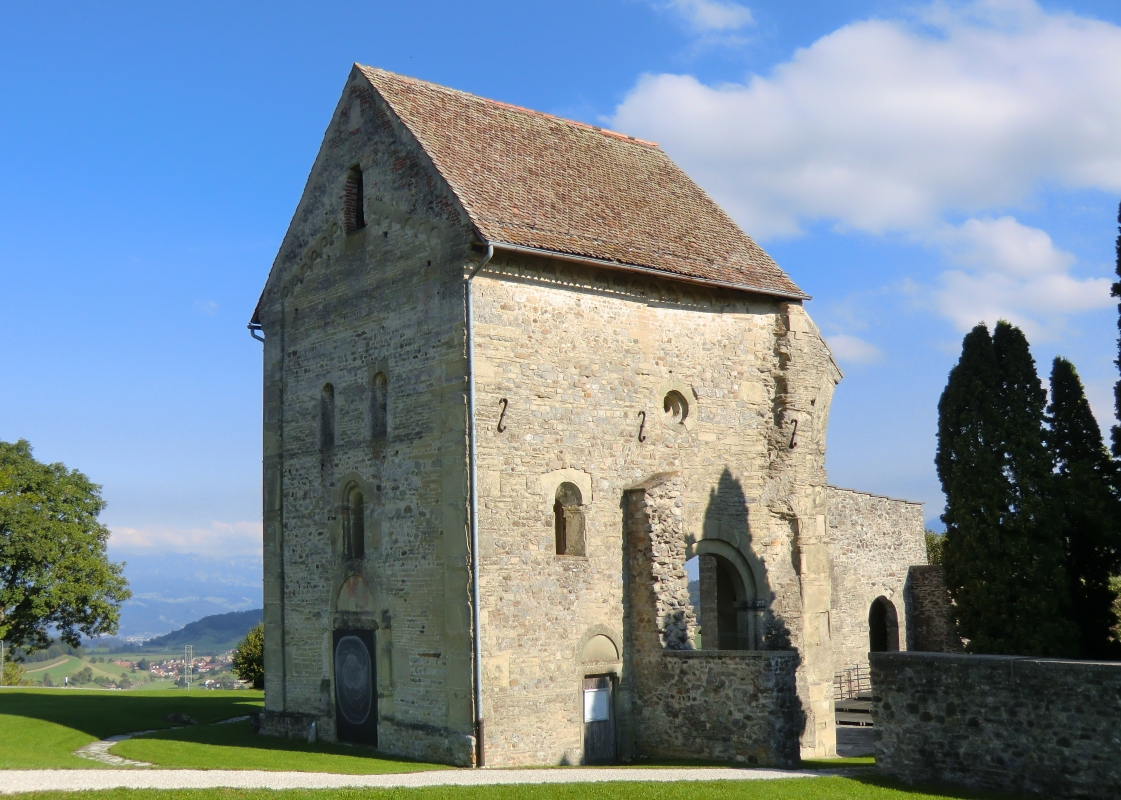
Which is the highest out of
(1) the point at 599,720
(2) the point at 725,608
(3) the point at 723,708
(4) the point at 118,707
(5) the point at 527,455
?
(5) the point at 527,455

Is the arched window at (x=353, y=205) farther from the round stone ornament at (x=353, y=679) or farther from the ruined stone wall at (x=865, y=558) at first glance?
the ruined stone wall at (x=865, y=558)

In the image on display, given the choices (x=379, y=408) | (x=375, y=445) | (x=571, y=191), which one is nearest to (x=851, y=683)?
(x=571, y=191)

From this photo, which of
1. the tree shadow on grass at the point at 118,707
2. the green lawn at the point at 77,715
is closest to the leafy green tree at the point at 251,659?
the green lawn at the point at 77,715

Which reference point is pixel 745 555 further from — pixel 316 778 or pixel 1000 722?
pixel 316 778

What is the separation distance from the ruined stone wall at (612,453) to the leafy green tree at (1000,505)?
11.1 feet

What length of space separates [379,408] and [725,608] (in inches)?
336

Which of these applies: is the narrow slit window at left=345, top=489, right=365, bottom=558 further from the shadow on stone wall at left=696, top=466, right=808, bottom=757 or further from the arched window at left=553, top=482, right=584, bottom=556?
the shadow on stone wall at left=696, top=466, right=808, bottom=757

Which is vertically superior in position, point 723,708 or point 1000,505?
point 1000,505

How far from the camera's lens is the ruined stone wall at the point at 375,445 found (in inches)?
732

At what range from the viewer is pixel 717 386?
22.0 metres

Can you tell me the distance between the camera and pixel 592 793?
14352 mm

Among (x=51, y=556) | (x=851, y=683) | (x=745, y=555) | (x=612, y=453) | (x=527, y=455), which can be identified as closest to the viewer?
(x=527, y=455)

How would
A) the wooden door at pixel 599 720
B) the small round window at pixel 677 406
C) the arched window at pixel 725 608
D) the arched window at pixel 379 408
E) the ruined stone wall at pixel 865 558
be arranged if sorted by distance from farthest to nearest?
the ruined stone wall at pixel 865 558, the arched window at pixel 725 608, the small round window at pixel 677 406, the arched window at pixel 379 408, the wooden door at pixel 599 720

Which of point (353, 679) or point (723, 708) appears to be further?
point (353, 679)
